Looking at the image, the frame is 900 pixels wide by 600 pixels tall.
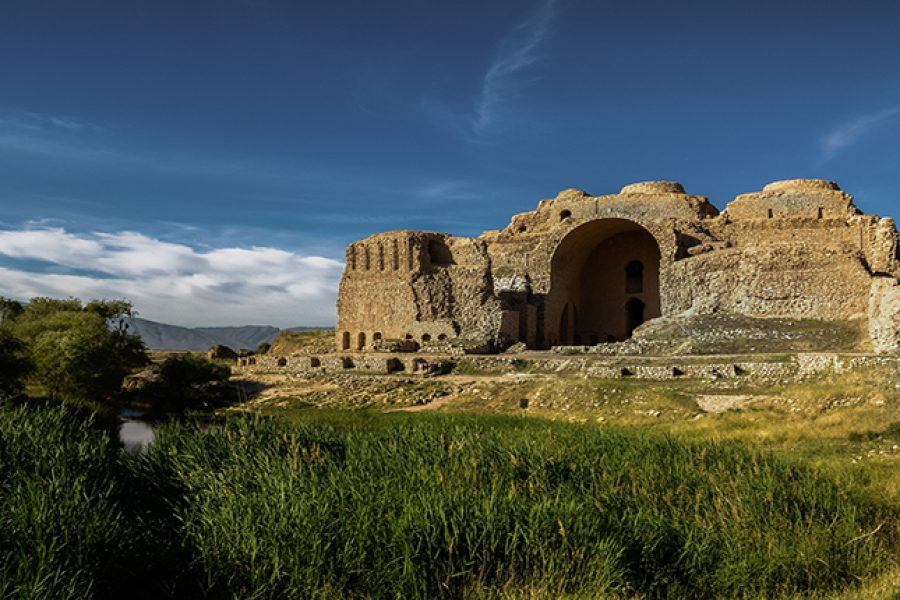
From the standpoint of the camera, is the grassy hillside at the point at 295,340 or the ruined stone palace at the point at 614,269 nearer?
the ruined stone palace at the point at 614,269

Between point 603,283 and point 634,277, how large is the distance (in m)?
1.80

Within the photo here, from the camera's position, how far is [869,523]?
7.15 metres

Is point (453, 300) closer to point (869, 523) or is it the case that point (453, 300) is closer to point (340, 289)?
point (340, 289)

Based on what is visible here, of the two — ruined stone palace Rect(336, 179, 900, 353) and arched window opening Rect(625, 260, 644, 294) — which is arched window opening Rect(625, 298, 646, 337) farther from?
arched window opening Rect(625, 260, 644, 294)

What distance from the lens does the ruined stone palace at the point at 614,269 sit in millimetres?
25484

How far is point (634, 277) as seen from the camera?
36938 millimetres

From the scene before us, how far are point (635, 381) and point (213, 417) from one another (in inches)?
592

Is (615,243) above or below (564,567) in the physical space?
above

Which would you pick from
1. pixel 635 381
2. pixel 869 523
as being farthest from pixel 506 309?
pixel 869 523

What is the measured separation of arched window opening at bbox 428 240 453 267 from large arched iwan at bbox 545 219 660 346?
6821 millimetres

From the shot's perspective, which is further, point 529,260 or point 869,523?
point 529,260

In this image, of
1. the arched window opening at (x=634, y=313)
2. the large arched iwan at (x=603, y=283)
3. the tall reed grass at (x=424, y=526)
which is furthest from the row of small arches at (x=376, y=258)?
the tall reed grass at (x=424, y=526)

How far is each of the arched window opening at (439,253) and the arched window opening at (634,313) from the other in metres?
10.9

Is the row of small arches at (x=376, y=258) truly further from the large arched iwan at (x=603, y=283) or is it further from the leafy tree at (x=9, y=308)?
the leafy tree at (x=9, y=308)
